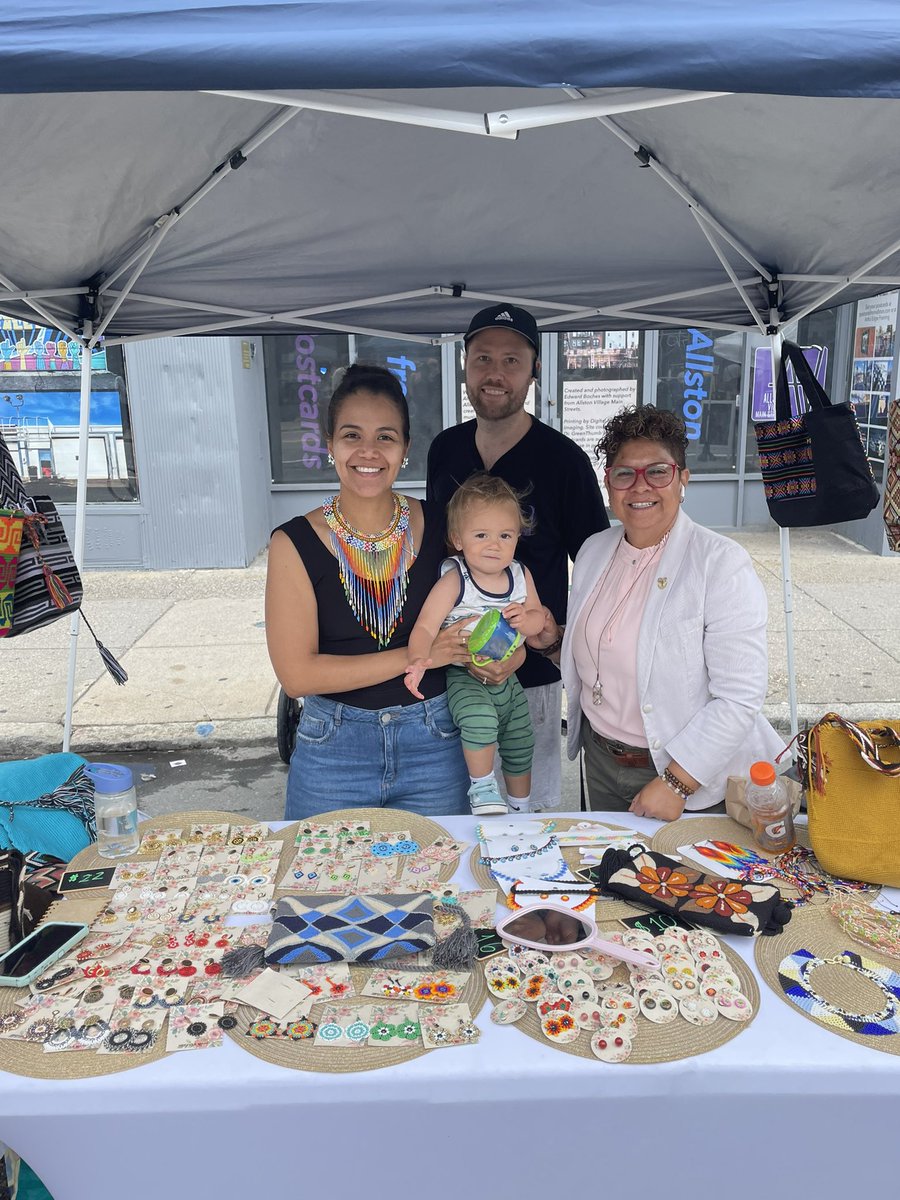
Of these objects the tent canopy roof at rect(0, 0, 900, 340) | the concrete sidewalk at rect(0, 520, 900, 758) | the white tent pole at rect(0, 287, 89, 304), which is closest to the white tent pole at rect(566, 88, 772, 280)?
the tent canopy roof at rect(0, 0, 900, 340)

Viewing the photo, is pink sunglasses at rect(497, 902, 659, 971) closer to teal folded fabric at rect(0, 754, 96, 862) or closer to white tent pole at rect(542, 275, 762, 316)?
teal folded fabric at rect(0, 754, 96, 862)

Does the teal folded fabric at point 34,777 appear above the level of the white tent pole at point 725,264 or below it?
below

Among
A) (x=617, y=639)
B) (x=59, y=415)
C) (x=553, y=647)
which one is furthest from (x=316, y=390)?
(x=617, y=639)

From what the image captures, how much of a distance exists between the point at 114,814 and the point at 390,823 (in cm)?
67

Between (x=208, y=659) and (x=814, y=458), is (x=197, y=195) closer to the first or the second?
(x=814, y=458)

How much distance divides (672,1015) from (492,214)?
302 centimetres

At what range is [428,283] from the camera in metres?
4.10

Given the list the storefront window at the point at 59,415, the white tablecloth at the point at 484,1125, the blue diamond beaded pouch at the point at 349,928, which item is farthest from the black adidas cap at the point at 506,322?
the storefront window at the point at 59,415

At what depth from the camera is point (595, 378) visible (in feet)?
32.0

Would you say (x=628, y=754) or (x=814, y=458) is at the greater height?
(x=814, y=458)

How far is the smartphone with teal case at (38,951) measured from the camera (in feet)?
5.10

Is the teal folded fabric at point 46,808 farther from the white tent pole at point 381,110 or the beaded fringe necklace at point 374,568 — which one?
the white tent pole at point 381,110

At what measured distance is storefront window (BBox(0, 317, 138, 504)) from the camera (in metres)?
8.78

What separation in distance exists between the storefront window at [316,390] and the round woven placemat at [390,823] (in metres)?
7.81
